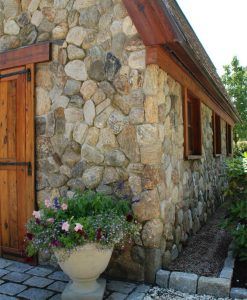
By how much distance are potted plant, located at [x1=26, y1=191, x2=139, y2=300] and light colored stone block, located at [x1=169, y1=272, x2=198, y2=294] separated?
691 mm

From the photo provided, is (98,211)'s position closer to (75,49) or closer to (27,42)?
(75,49)

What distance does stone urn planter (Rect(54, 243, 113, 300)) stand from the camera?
3.12m

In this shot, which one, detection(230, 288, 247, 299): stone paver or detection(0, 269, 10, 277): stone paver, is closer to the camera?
detection(230, 288, 247, 299): stone paver

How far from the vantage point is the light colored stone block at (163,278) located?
3.64 metres

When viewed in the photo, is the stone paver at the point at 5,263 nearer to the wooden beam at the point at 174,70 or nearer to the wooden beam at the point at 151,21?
the wooden beam at the point at 174,70

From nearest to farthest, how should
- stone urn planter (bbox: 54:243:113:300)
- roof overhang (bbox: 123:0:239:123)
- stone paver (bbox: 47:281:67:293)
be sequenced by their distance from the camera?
stone urn planter (bbox: 54:243:113:300), roof overhang (bbox: 123:0:239:123), stone paver (bbox: 47:281:67:293)

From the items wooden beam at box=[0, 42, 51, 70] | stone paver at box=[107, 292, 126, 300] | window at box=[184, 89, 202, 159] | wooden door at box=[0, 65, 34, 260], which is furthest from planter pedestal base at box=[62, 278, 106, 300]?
window at box=[184, 89, 202, 159]

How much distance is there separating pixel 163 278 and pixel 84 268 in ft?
3.16

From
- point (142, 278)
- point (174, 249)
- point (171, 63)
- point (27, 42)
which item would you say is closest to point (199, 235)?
point (174, 249)

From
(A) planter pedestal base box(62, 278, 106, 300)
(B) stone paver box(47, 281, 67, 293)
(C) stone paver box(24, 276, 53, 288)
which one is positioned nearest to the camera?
(A) planter pedestal base box(62, 278, 106, 300)

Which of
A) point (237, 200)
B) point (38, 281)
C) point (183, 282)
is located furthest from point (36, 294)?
point (237, 200)

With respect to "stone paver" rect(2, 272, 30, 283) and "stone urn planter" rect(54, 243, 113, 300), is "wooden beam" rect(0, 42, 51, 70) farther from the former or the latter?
"stone paver" rect(2, 272, 30, 283)

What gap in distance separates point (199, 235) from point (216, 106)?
353cm

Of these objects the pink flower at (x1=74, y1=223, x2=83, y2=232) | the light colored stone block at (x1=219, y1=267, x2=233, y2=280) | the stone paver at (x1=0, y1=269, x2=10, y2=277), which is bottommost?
the stone paver at (x1=0, y1=269, x2=10, y2=277)
